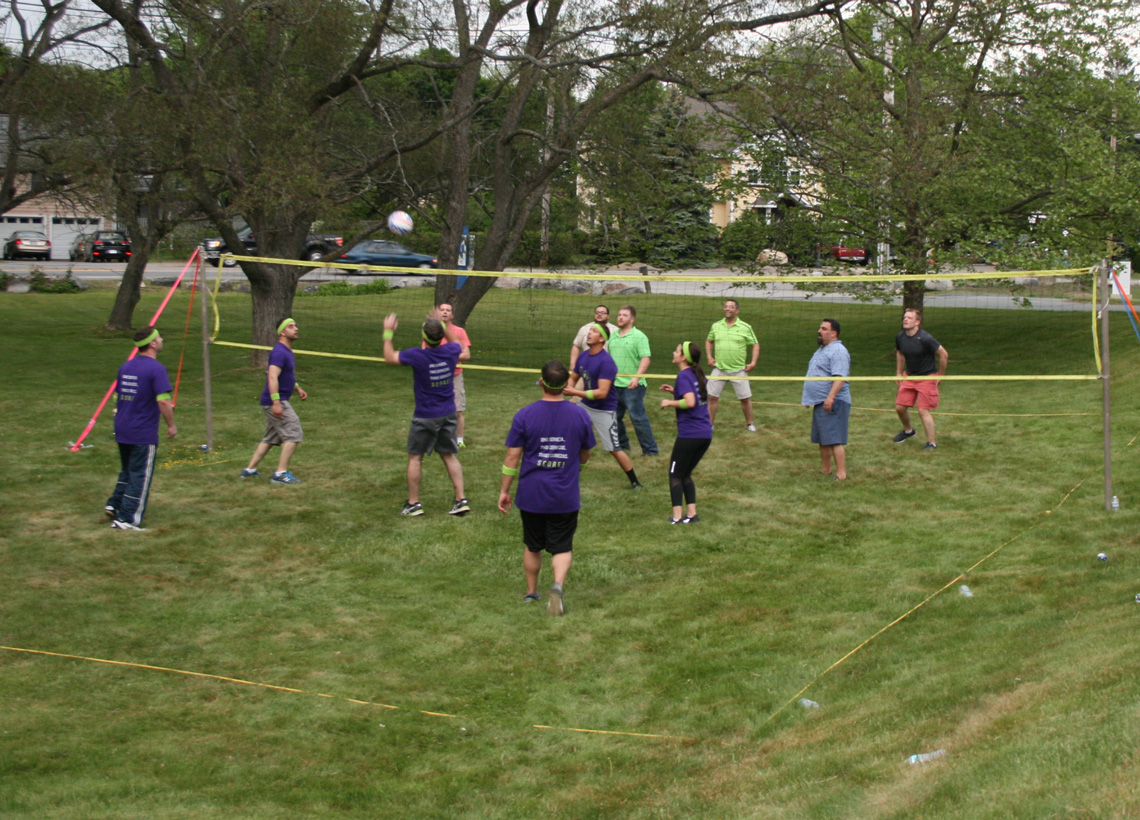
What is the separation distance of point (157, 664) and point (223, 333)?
17095 mm

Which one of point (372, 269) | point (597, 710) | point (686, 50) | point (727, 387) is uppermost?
point (686, 50)

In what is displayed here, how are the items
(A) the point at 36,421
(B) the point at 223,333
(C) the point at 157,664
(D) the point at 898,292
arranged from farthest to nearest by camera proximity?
(B) the point at 223,333
(D) the point at 898,292
(A) the point at 36,421
(C) the point at 157,664

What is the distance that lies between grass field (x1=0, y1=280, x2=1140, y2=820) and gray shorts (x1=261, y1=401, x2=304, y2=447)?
482mm

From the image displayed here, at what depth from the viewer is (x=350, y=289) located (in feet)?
104

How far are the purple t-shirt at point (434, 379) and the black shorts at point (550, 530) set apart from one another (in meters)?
2.38

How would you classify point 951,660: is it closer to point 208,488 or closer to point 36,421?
point 208,488

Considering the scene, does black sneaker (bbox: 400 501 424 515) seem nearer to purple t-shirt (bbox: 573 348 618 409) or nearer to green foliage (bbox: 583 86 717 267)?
purple t-shirt (bbox: 573 348 618 409)

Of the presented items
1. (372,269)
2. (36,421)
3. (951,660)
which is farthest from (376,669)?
(36,421)

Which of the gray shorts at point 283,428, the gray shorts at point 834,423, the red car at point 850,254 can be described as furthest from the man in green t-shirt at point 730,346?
the red car at point 850,254

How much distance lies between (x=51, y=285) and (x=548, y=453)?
1114 inches

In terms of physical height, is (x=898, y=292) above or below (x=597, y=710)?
above

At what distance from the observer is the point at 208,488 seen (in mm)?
10320

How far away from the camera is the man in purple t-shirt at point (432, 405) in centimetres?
912

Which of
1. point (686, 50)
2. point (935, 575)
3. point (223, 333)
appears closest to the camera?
point (935, 575)
